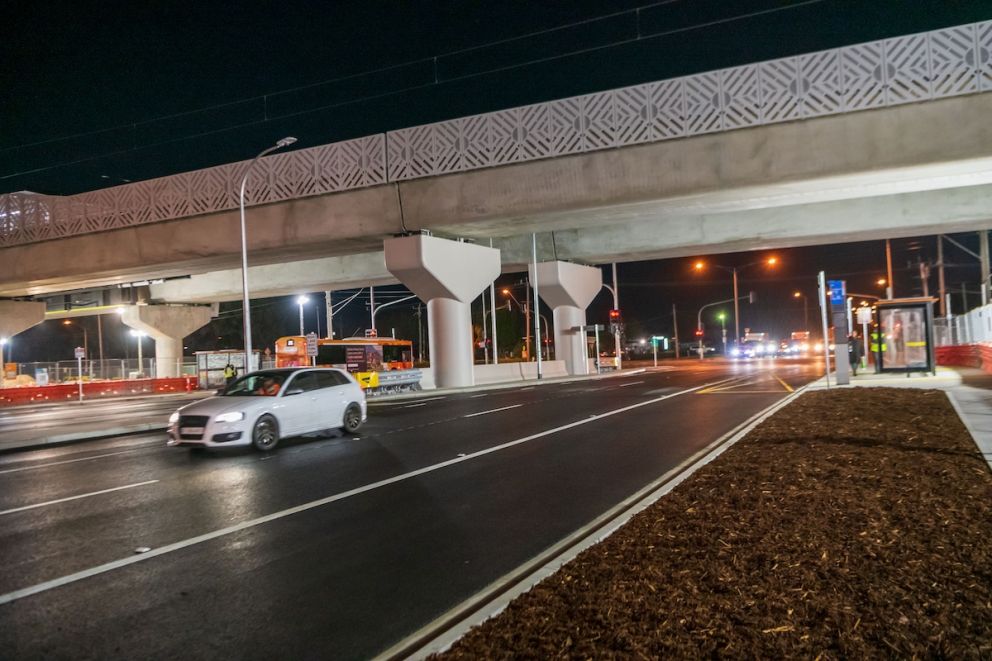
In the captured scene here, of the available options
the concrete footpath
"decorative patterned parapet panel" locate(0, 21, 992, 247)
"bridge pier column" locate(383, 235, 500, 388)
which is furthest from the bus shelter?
"bridge pier column" locate(383, 235, 500, 388)

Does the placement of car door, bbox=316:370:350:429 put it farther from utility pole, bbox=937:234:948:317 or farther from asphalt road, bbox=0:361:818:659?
utility pole, bbox=937:234:948:317

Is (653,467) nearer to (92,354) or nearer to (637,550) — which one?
(637,550)

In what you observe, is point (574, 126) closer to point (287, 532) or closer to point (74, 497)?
point (74, 497)

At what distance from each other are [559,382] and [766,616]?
3376cm

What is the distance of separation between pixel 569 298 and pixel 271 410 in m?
29.5

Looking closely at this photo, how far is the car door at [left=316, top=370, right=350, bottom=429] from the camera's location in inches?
573

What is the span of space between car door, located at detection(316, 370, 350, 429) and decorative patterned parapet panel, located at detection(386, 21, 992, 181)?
12511 mm

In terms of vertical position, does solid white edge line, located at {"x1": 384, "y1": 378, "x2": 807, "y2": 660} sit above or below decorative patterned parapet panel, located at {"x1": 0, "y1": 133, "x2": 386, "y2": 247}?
below

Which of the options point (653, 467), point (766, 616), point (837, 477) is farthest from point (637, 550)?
point (653, 467)

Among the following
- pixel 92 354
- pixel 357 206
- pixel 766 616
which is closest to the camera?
pixel 766 616

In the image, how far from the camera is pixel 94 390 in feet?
141

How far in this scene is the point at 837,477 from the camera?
7938mm

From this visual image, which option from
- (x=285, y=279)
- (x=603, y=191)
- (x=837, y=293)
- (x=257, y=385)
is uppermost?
(x=603, y=191)

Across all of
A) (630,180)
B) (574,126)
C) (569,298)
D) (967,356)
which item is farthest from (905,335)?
(569,298)
